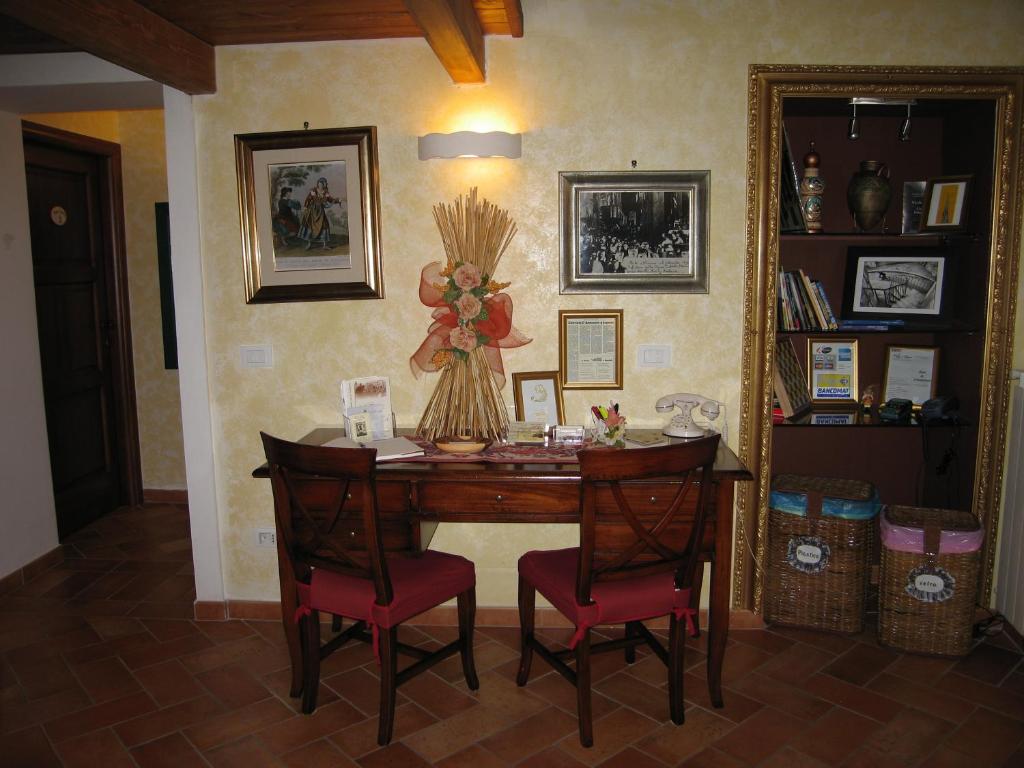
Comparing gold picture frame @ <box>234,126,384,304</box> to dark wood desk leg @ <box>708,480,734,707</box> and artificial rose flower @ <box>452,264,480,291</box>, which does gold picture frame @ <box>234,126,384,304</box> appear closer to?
artificial rose flower @ <box>452,264,480,291</box>

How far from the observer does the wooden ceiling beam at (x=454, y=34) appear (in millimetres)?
2326

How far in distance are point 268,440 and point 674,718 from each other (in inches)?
64.9

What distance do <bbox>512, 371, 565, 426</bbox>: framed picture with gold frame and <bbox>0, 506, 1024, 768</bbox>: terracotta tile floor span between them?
94 centimetres

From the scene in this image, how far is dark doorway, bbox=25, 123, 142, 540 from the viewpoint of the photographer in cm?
441

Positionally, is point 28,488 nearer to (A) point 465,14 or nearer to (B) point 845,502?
(A) point 465,14

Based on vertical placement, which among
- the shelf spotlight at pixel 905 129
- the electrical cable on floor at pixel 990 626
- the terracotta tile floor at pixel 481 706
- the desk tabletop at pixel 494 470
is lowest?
the terracotta tile floor at pixel 481 706

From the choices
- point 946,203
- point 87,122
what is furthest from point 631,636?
point 87,122

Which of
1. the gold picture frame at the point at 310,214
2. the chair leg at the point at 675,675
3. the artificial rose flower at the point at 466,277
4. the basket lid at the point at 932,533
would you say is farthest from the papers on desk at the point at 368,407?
the basket lid at the point at 932,533

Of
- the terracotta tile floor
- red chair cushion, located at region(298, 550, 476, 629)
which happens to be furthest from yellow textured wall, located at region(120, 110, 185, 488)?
red chair cushion, located at region(298, 550, 476, 629)

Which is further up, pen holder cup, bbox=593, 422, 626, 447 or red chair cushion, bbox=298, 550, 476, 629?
pen holder cup, bbox=593, 422, 626, 447

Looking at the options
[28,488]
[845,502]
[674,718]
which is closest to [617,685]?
[674,718]

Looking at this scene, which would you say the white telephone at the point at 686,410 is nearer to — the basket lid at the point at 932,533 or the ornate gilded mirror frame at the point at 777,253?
the ornate gilded mirror frame at the point at 777,253

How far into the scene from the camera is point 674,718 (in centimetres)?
264

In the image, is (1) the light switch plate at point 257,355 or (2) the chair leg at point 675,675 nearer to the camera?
(2) the chair leg at point 675,675
